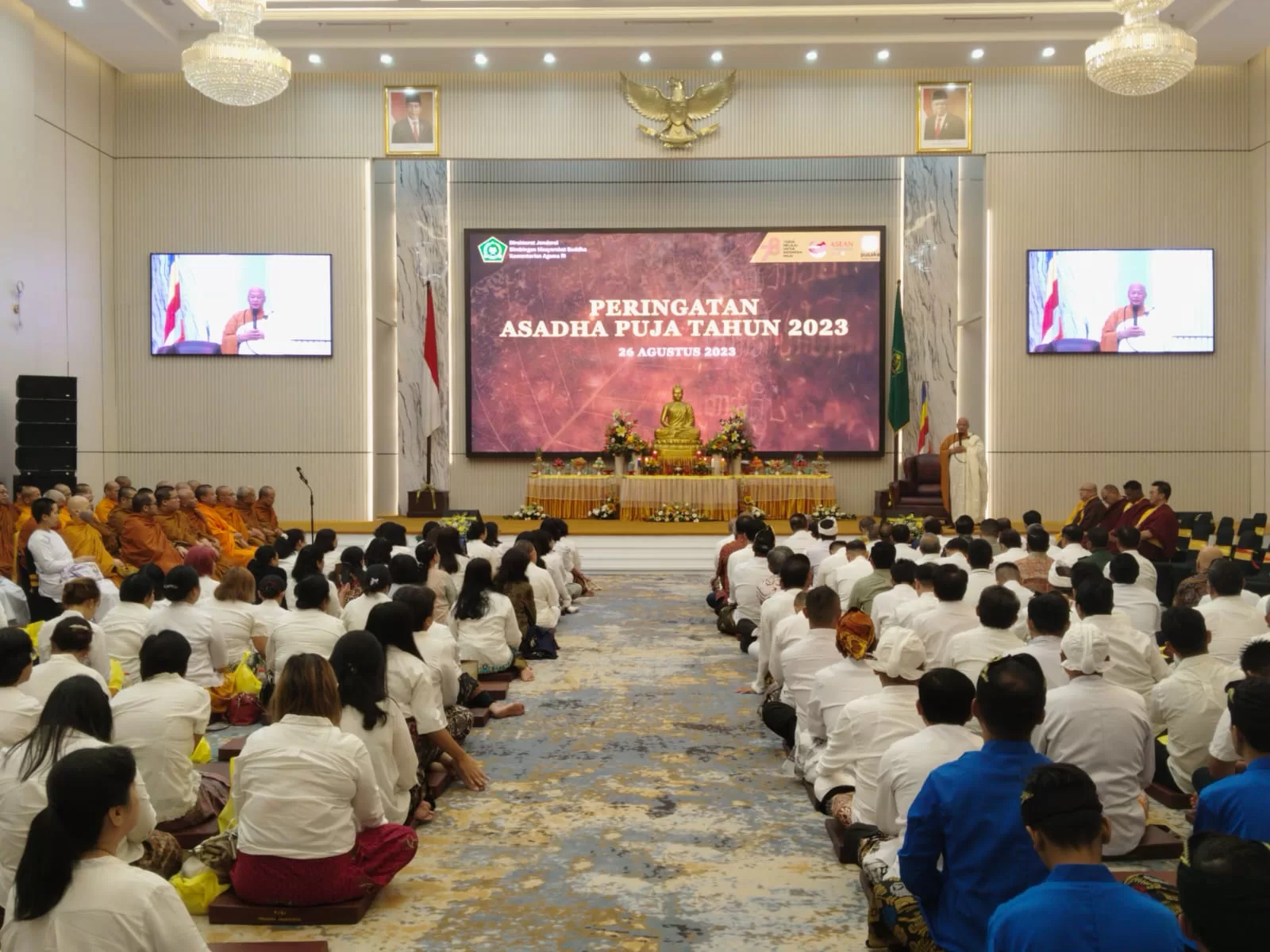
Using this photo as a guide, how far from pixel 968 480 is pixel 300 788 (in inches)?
440

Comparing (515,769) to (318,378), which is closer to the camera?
(515,769)

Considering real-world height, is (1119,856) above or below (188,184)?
below

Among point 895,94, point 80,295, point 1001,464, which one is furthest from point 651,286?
point 80,295

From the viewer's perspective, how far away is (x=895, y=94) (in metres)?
14.2

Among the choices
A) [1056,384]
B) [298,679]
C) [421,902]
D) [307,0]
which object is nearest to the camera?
[298,679]

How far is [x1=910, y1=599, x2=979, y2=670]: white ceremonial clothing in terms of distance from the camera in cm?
493

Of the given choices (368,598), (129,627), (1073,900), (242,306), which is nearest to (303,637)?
(368,598)

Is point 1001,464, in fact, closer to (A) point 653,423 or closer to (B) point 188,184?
(A) point 653,423

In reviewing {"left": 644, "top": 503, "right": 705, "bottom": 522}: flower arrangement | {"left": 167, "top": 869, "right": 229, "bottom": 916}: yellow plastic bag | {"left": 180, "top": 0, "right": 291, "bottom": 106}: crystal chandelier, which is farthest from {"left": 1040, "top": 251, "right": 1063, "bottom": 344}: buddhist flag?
{"left": 167, "top": 869, "right": 229, "bottom": 916}: yellow plastic bag

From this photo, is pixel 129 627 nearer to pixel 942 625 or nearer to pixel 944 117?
pixel 942 625

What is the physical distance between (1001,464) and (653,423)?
174 inches

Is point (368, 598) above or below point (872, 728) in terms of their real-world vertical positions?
above

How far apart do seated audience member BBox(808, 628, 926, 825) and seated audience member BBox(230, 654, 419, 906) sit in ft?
4.82

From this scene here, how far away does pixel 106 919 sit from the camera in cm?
195
